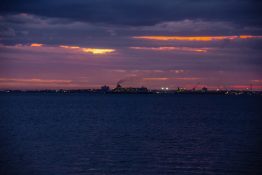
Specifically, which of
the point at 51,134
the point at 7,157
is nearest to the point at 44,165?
the point at 7,157

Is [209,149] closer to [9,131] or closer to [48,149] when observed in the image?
[48,149]

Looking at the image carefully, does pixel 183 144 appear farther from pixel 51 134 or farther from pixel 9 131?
pixel 9 131

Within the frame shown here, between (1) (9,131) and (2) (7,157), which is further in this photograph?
(1) (9,131)

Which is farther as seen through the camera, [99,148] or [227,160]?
[99,148]

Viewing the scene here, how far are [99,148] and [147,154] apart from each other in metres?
6.05

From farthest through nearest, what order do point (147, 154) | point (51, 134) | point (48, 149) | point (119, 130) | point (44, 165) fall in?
point (119, 130)
point (51, 134)
point (48, 149)
point (147, 154)
point (44, 165)

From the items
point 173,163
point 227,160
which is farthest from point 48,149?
point 227,160

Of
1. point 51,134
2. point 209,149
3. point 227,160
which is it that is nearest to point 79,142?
point 51,134

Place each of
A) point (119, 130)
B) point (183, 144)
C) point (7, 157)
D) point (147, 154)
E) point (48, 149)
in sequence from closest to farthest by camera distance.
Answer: point (7, 157)
point (147, 154)
point (48, 149)
point (183, 144)
point (119, 130)

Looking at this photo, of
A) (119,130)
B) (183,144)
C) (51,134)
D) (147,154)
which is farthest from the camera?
(119,130)

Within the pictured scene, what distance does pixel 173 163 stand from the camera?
3859 centimetres

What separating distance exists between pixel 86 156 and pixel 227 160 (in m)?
12.4

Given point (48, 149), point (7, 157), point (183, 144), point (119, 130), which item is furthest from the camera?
point (119, 130)

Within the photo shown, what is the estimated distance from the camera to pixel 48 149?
46719 mm
